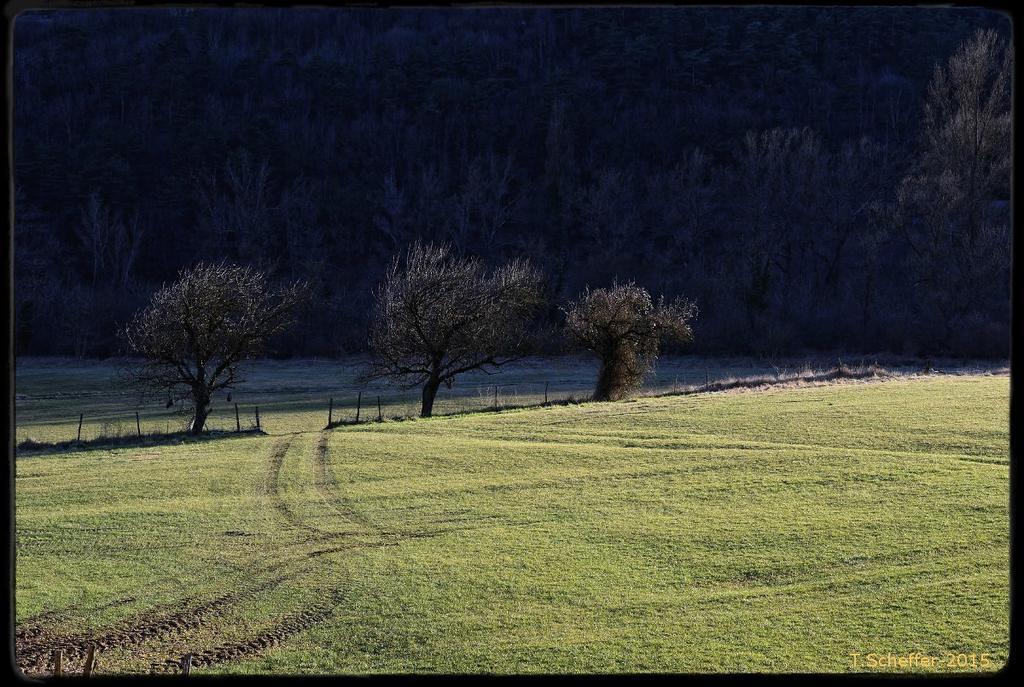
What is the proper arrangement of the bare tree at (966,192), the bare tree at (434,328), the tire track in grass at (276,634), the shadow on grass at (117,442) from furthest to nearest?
1. the bare tree at (966,192)
2. the bare tree at (434,328)
3. the shadow on grass at (117,442)
4. the tire track in grass at (276,634)

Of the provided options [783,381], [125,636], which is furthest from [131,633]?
[783,381]

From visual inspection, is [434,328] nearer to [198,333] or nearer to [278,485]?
[198,333]

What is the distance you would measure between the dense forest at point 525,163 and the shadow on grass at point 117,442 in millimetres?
42781

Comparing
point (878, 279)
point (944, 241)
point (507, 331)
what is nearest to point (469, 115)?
point (878, 279)

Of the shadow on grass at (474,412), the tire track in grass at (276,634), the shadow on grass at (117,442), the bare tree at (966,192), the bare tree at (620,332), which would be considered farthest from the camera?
the bare tree at (966,192)

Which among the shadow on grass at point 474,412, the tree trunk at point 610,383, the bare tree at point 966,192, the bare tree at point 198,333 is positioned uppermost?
the bare tree at point 966,192

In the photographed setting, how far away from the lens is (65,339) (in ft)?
251

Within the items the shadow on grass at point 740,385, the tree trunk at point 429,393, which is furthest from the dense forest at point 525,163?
the tree trunk at point 429,393

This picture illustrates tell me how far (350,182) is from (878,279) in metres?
68.6

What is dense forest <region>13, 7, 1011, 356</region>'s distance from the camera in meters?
76.6

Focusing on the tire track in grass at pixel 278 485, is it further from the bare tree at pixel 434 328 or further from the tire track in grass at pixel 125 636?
the bare tree at pixel 434 328

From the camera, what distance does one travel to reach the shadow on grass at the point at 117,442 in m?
29.5

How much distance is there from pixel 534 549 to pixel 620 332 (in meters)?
24.6

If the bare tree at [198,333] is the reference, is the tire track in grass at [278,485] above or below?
below
